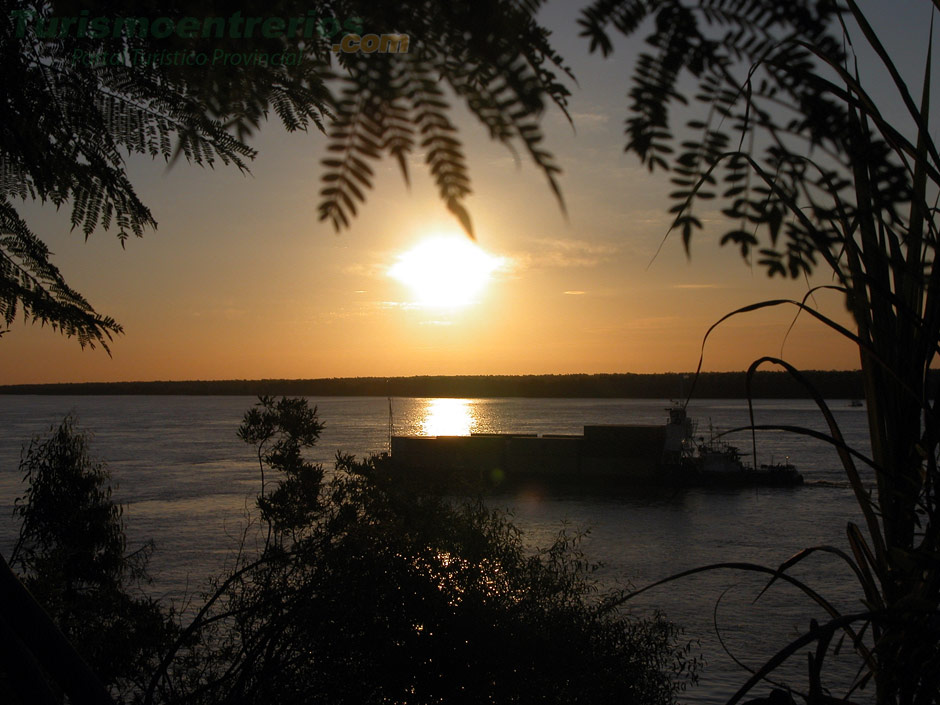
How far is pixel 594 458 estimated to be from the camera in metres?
55.5

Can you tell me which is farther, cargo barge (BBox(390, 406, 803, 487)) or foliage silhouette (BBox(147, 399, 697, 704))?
cargo barge (BBox(390, 406, 803, 487))

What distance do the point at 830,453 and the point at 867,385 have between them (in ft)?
294

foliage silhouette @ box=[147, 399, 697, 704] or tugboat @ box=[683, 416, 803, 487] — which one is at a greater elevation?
foliage silhouette @ box=[147, 399, 697, 704]

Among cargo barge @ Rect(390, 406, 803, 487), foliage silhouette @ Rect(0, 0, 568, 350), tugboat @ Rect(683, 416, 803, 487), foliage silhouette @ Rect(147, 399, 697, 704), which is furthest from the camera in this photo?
tugboat @ Rect(683, 416, 803, 487)

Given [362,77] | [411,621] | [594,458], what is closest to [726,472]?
[594,458]

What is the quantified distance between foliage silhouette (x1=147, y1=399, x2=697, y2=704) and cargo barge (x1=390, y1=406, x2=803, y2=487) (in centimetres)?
4136

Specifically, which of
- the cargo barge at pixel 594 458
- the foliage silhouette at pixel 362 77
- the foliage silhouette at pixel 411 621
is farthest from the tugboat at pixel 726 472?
the foliage silhouette at pixel 362 77

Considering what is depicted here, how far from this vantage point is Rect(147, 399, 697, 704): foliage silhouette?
9578 mm

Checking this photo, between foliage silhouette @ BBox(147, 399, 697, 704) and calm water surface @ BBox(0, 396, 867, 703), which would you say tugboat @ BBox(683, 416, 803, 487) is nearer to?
calm water surface @ BBox(0, 396, 867, 703)

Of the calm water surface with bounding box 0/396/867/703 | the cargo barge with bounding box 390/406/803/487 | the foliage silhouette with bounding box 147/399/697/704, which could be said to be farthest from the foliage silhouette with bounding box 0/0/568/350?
the cargo barge with bounding box 390/406/803/487

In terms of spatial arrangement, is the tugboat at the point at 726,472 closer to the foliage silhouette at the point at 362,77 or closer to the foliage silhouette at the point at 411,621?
the foliage silhouette at the point at 411,621

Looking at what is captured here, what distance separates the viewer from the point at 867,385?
141cm

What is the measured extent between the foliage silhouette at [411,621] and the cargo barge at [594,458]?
41360 millimetres

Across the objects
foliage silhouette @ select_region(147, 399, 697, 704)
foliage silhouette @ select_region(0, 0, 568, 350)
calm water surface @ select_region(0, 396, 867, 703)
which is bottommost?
calm water surface @ select_region(0, 396, 867, 703)
